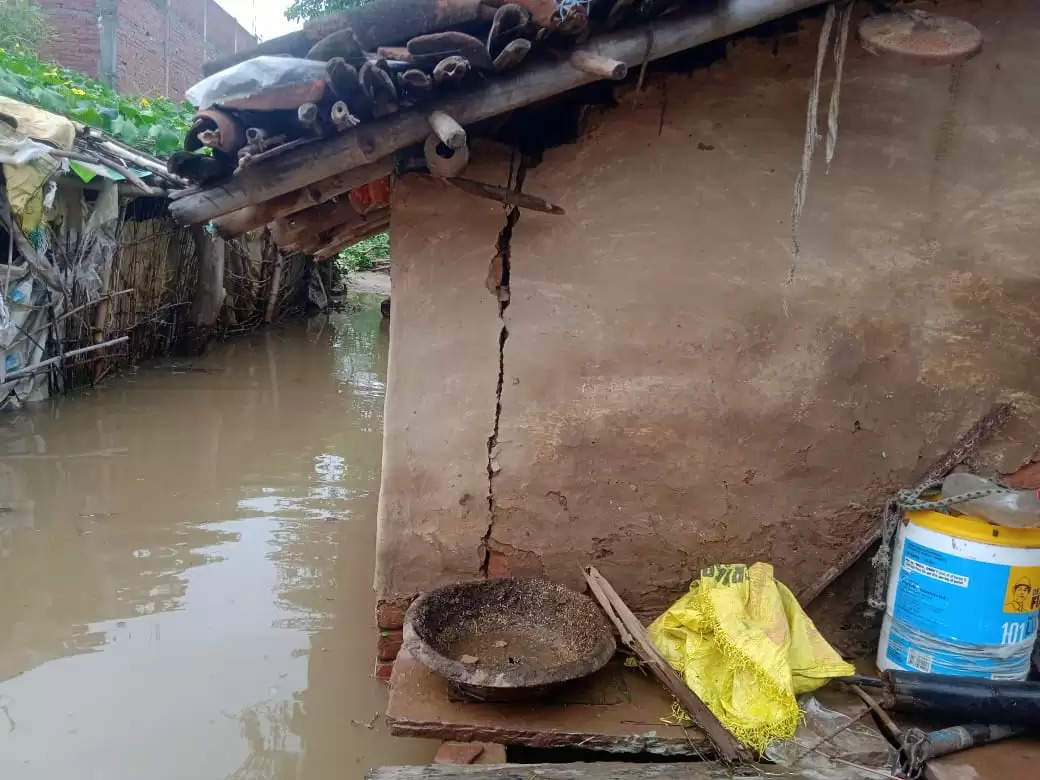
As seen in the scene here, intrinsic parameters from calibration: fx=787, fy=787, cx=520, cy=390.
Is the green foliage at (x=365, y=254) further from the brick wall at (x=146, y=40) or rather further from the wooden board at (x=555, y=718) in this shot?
the wooden board at (x=555, y=718)

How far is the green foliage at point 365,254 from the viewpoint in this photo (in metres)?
22.7

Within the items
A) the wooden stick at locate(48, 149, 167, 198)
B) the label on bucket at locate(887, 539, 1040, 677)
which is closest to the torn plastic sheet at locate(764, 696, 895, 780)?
the label on bucket at locate(887, 539, 1040, 677)

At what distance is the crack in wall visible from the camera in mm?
3129

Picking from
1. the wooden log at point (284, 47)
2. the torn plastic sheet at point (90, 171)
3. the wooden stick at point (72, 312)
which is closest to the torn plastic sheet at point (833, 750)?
the wooden log at point (284, 47)

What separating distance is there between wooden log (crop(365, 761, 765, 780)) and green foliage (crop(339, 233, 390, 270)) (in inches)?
793

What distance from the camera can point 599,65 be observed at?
251 centimetres

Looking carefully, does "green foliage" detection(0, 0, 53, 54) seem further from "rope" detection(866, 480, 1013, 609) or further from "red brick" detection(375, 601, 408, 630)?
"rope" detection(866, 480, 1013, 609)

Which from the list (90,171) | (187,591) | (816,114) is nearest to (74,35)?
(90,171)

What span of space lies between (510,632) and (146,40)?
1915cm

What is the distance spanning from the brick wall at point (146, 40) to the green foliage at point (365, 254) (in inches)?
230

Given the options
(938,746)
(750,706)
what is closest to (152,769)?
(750,706)

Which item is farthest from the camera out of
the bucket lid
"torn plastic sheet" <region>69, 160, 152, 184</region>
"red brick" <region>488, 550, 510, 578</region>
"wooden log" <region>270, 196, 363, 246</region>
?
"torn plastic sheet" <region>69, 160, 152, 184</region>

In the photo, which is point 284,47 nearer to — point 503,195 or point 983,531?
point 503,195

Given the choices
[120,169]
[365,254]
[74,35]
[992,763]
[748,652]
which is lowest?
[992,763]
